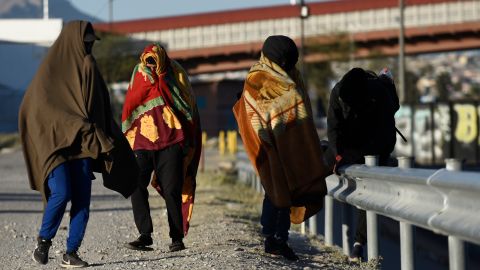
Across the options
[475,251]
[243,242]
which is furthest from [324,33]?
[243,242]

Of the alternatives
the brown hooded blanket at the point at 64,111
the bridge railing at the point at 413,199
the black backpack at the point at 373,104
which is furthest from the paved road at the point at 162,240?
the black backpack at the point at 373,104

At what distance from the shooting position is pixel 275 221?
30.6ft

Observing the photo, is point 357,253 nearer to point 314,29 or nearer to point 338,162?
point 338,162

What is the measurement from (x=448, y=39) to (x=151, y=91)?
80.3 m

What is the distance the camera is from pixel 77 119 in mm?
8328

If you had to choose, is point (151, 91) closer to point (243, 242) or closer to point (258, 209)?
point (243, 242)

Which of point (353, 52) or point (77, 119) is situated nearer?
point (77, 119)

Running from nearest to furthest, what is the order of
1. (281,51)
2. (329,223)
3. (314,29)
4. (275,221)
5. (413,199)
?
(413,199) < (281,51) < (275,221) < (329,223) < (314,29)

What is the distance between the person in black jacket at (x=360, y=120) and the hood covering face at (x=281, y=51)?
81 centimetres

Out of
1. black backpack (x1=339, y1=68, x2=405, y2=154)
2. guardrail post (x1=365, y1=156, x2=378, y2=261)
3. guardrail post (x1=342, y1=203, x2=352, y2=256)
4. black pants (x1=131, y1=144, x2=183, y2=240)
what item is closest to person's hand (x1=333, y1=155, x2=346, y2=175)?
black backpack (x1=339, y1=68, x2=405, y2=154)

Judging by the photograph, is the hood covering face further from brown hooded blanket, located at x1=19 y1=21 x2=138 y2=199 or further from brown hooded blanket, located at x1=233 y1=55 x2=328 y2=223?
brown hooded blanket, located at x1=19 y1=21 x2=138 y2=199

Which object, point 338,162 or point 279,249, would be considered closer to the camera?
point 279,249

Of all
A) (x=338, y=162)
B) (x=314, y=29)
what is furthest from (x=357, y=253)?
(x=314, y=29)

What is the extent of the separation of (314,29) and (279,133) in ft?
283
